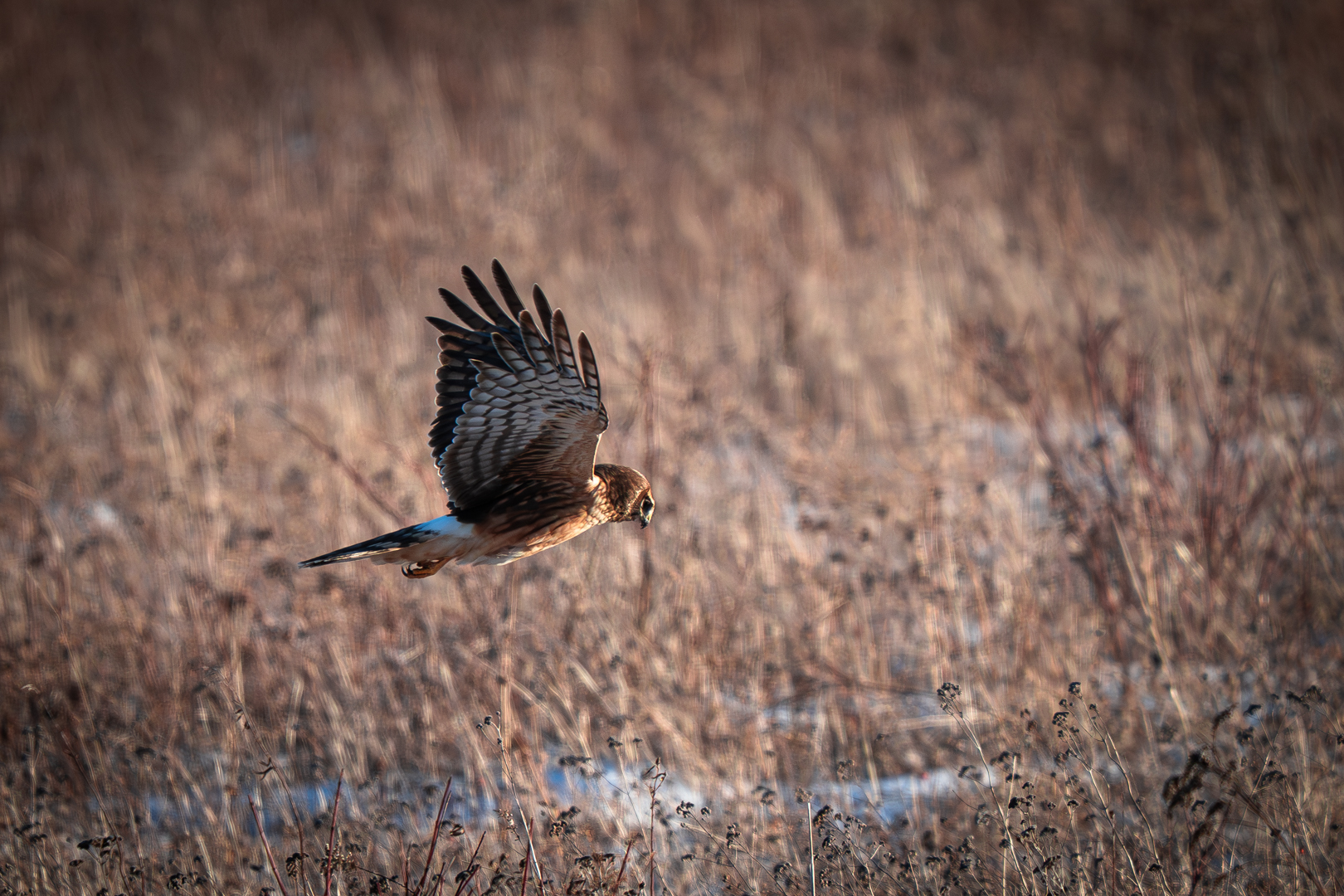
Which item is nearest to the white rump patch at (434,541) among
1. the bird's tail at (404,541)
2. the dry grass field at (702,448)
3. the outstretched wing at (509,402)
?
the bird's tail at (404,541)

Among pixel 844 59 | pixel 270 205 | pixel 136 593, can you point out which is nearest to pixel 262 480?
pixel 136 593

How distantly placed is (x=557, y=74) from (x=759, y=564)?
8.28m

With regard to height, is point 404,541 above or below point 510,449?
below

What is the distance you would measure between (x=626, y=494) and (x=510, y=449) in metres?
0.45

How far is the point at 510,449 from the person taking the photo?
11.8 ft

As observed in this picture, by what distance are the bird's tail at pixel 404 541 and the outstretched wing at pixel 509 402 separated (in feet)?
0.37

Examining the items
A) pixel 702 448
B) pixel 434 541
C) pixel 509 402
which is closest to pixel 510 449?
pixel 509 402

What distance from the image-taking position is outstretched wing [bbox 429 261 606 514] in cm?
321

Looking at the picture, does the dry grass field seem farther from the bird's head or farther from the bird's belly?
the bird's head

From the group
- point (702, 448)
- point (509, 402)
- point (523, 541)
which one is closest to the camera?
point (509, 402)

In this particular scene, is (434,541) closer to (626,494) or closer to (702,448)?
(626,494)

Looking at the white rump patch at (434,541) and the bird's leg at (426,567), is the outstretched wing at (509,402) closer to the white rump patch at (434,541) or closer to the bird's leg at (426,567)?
the white rump patch at (434,541)

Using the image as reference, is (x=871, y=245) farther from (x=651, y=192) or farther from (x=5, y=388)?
(x=5, y=388)

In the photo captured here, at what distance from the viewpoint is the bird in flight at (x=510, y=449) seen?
10.6 ft
